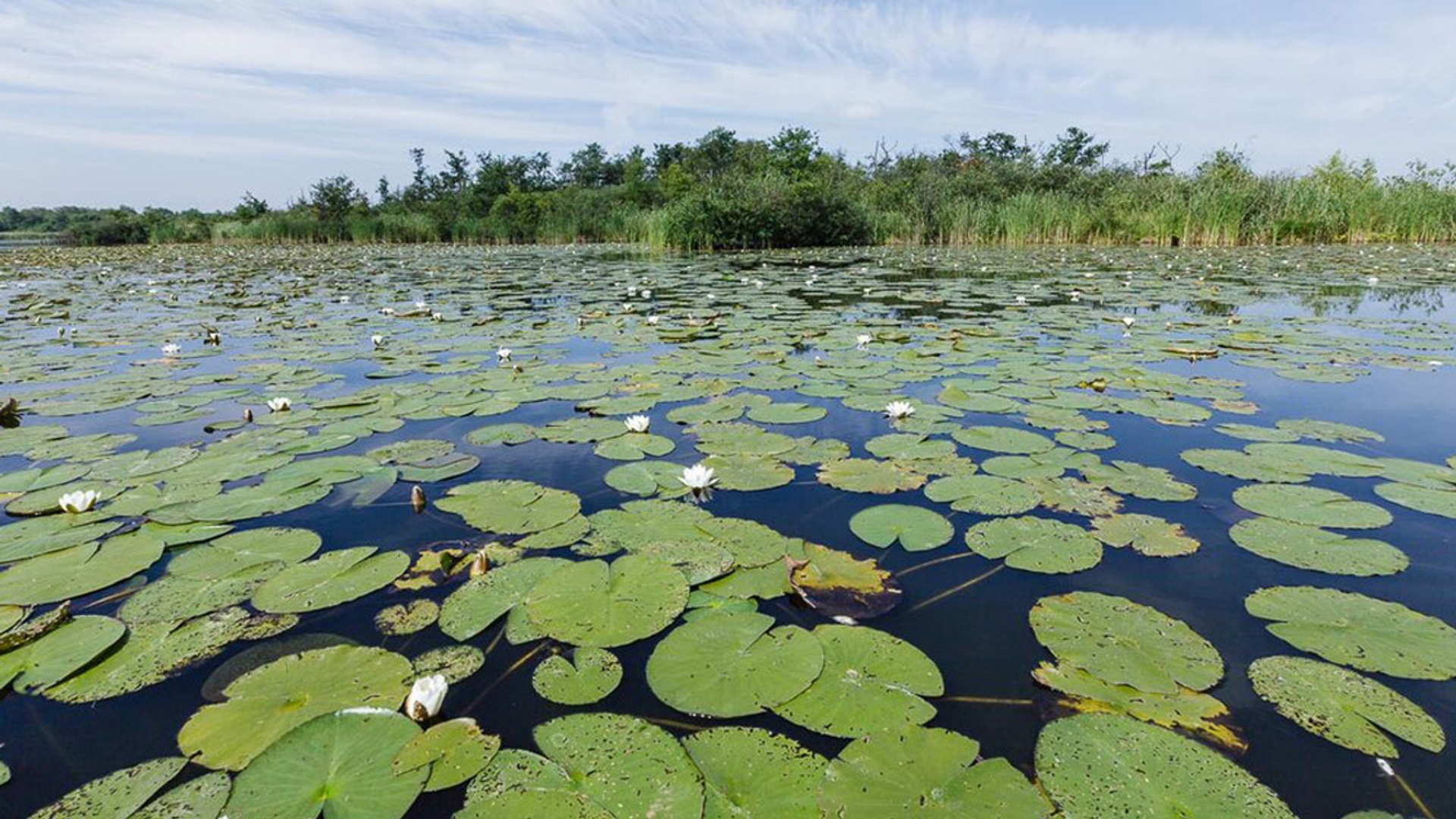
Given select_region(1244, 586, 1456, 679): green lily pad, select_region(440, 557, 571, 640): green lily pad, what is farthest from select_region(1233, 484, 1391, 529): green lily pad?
select_region(440, 557, 571, 640): green lily pad

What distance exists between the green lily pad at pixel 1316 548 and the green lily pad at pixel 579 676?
1921 millimetres

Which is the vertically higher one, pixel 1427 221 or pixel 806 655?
pixel 1427 221

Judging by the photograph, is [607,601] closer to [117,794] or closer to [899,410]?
[117,794]

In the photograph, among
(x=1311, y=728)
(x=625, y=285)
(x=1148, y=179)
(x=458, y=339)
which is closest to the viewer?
(x=1311, y=728)

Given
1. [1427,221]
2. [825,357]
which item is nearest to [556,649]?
[825,357]

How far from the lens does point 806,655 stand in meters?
1.47

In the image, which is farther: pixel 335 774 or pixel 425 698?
pixel 425 698

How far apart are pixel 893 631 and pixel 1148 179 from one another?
28.6m

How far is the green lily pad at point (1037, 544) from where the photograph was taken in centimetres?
189

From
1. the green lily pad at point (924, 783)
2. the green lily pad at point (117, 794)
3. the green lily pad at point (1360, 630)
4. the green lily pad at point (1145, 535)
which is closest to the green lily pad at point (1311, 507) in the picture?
the green lily pad at point (1145, 535)

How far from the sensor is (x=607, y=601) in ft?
5.59

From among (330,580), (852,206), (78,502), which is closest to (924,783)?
(330,580)

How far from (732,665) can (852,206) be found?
69.6 feet

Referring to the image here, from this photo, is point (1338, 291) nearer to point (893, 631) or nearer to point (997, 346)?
point (997, 346)
